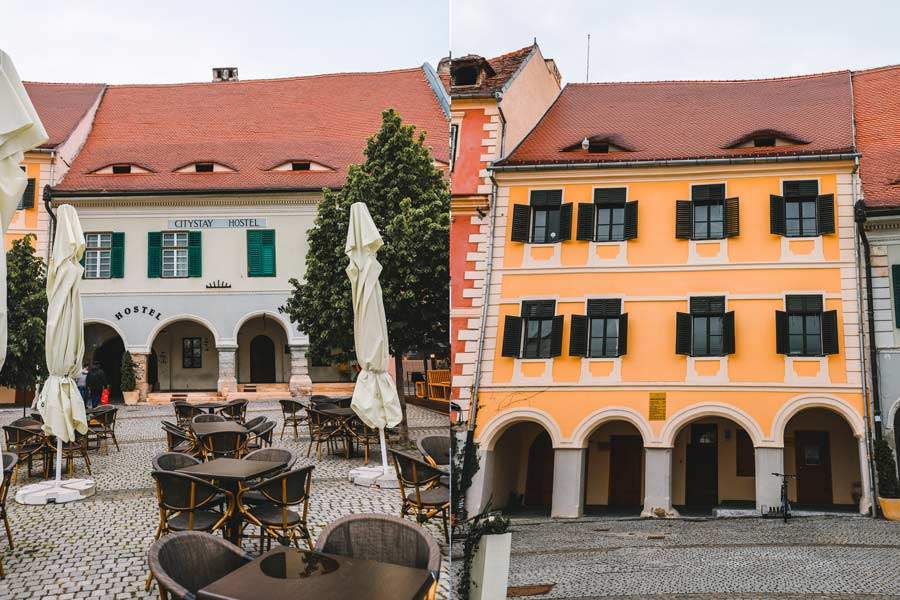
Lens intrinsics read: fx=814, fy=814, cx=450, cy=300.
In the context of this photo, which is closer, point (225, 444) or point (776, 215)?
point (776, 215)

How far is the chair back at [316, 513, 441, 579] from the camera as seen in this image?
373 cm

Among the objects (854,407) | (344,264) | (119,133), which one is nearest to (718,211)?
(854,407)

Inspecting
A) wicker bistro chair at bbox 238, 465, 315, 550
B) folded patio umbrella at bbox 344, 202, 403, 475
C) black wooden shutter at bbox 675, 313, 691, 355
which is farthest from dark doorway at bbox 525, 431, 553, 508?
folded patio umbrella at bbox 344, 202, 403, 475

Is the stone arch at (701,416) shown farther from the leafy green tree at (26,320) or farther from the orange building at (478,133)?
the leafy green tree at (26,320)

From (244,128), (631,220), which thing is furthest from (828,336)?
(244,128)

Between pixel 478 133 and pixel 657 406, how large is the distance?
129cm

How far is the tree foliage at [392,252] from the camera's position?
14.8 ft

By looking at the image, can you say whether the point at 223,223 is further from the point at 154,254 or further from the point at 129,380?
the point at 129,380

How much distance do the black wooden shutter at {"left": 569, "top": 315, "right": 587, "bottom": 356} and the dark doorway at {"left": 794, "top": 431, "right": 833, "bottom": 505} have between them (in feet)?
2.66

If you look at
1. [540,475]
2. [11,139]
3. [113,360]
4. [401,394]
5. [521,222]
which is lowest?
[540,475]

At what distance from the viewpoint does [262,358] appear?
4875 mm

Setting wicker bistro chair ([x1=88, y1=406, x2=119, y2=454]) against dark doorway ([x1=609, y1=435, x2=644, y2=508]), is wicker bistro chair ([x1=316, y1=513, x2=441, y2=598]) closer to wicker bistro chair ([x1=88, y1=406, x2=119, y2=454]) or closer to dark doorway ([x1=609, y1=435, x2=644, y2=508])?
dark doorway ([x1=609, y1=435, x2=644, y2=508])

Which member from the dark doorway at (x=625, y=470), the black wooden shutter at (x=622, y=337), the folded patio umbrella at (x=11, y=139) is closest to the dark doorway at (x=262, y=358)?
the folded patio umbrella at (x=11, y=139)

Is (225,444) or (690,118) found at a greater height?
(690,118)
